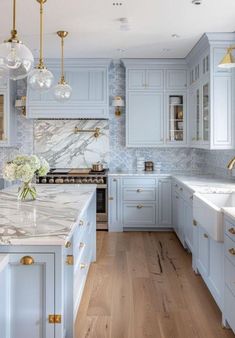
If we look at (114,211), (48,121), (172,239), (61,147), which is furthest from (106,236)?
(48,121)

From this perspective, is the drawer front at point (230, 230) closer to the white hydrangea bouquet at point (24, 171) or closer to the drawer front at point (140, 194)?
the white hydrangea bouquet at point (24, 171)

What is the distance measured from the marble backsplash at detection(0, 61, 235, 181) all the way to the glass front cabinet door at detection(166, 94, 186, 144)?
37 cm

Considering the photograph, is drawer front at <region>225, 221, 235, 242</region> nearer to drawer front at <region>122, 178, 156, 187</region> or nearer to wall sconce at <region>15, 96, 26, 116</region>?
drawer front at <region>122, 178, 156, 187</region>

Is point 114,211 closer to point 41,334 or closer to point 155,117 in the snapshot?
point 155,117

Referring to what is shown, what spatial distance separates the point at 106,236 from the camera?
5359mm

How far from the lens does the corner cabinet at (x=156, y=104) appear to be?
5770mm

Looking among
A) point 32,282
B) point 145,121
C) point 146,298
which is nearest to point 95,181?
point 145,121

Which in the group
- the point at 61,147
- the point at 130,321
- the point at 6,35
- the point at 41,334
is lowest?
the point at 130,321

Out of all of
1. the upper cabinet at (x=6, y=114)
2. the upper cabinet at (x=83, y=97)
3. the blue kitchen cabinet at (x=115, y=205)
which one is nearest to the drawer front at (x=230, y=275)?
the blue kitchen cabinet at (x=115, y=205)

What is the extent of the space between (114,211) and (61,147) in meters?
1.39

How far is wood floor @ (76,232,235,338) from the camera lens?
2.65 m

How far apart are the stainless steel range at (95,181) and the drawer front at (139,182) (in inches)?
11.5

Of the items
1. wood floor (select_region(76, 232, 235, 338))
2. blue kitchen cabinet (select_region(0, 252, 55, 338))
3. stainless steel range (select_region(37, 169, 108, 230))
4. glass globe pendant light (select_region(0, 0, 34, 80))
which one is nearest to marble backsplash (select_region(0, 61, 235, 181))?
stainless steel range (select_region(37, 169, 108, 230))

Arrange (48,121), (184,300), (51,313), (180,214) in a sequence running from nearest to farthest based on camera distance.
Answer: (51,313) → (184,300) → (180,214) → (48,121)
